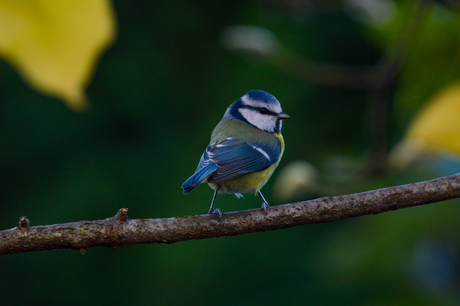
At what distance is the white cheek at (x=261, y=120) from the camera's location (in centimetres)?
128

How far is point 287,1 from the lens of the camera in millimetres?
1136

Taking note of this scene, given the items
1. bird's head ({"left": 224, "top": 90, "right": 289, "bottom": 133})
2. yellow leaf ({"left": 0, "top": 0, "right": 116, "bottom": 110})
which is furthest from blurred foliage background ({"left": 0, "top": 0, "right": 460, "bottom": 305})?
yellow leaf ({"left": 0, "top": 0, "right": 116, "bottom": 110})

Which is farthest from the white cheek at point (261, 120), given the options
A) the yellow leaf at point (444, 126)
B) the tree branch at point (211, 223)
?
the yellow leaf at point (444, 126)

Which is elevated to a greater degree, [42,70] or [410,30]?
[410,30]

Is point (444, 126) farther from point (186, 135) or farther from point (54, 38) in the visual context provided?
point (186, 135)

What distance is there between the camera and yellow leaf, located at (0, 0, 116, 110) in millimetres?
337

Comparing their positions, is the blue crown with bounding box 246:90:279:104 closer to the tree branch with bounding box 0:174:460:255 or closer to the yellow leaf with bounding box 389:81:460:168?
the tree branch with bounding box 0:174:460:255

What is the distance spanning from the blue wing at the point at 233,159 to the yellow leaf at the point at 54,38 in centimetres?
52

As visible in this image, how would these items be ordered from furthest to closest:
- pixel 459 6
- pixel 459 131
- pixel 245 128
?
pixel 245 128
pixel 459 6
pixel 459 131

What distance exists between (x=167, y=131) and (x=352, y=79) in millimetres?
1445

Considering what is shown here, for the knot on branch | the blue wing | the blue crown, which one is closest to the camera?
the knot on branch

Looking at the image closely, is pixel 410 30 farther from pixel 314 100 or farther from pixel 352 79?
pixel 314 100

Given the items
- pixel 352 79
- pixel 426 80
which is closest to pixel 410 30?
pixel 426 80

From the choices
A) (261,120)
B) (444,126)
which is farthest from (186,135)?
(444,126)
